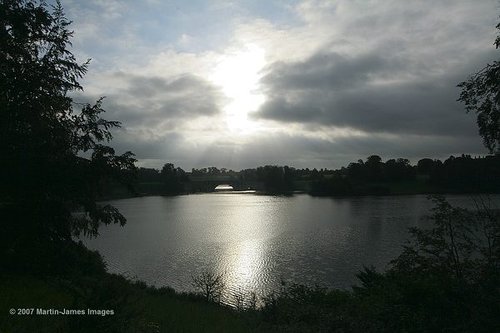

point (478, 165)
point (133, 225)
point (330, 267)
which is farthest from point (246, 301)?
point (478, 165)

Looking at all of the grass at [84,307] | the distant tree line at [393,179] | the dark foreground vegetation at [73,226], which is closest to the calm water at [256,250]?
the dark foreground vegetation at [73,226]

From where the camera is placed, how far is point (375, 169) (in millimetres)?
170250

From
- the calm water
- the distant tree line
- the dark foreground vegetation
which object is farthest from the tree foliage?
the distant tree line

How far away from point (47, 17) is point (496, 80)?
1805 cm

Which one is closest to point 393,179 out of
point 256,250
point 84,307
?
point 256,250

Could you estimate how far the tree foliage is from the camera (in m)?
16.0

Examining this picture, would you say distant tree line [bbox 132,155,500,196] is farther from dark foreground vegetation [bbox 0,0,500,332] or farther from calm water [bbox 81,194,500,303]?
dark foreground vegetation [bbox 0,0,500,332]

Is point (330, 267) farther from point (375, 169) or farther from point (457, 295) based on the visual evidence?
point (375, 169)

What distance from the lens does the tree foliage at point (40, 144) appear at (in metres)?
16.0

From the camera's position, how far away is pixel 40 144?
16156 mm

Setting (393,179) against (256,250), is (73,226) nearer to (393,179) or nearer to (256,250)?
(256,250)

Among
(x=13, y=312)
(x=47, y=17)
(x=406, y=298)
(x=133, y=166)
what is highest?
(x=47, y=17)

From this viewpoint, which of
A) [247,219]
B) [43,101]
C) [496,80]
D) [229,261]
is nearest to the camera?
[496,80]

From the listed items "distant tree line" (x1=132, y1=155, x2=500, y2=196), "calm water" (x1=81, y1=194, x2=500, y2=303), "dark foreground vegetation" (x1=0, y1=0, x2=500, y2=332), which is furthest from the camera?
"distant tree line" (x1=132, y1=155, x2=500, y2=196)
